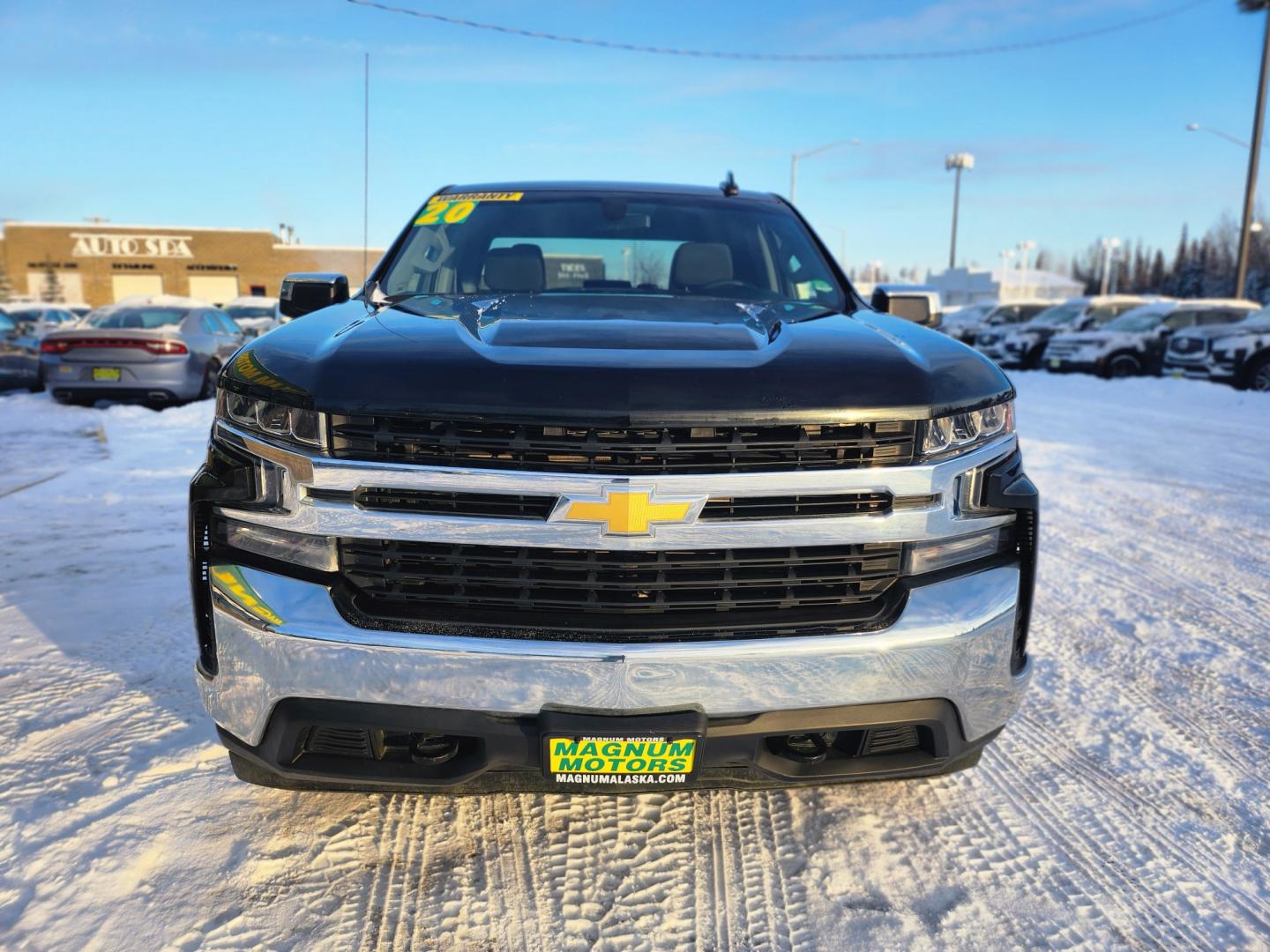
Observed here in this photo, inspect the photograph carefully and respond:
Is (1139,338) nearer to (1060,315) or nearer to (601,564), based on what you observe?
(1060,315)

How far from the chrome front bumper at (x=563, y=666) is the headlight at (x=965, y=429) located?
1.04 feet

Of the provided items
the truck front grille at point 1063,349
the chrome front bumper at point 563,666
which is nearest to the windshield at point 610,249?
the chrome front bumper at point 563,666

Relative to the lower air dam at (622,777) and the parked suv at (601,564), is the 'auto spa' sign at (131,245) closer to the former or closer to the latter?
the parked suv at (601,564)

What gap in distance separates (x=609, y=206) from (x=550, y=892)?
263 cm

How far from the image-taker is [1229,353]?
14859 millimetres

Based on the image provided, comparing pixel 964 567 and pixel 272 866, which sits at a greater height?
pixel 964 567

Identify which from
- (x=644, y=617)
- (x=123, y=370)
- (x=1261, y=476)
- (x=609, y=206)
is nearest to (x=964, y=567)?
(x=644, y=617)

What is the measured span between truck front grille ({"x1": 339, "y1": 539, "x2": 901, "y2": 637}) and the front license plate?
239 mm

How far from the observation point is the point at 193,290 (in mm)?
57500

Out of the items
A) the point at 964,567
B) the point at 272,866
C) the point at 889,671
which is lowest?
the point at 272,866

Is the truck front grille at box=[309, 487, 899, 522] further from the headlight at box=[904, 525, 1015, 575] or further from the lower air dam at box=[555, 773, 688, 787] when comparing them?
the lower air dam at box=[555, 773, 688, 787]

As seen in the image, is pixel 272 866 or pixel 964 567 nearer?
pixel 964 567

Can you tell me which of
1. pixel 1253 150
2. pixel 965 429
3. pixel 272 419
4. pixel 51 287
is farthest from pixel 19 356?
pixel 51 287

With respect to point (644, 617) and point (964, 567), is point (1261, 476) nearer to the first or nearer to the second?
point (964, 567)
